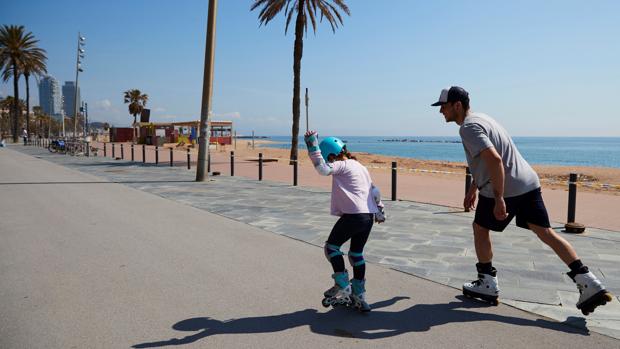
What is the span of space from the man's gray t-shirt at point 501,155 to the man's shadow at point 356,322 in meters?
0.96

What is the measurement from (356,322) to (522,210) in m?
1.54

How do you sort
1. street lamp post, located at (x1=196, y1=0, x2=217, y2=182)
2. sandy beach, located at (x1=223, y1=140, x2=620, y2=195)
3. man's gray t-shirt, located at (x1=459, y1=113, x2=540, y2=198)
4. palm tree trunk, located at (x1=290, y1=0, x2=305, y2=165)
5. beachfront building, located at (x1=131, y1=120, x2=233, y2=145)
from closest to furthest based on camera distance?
1. man's gray t-shirt, located at (x1=459, y1=113, x2=540, y2=198)
2. street lamp post, located at (x1=196, y1=0, x2=217, y2=182)
3. sandy beach, located at (x1=223, y1=140, x2=620, y2=195)
4. palm tree trunk, located at (x1=290, y1=0, x2=305, y2=165)
5. beachfront building, located at (x1=131, y1=120, x2=233, y2=145)

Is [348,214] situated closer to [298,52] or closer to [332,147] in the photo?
[332,147]

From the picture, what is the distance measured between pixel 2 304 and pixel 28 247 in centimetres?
226

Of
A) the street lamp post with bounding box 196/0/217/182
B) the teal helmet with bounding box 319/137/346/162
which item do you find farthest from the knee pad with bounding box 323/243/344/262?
the street lamp post with bounding box 196/0/217/182

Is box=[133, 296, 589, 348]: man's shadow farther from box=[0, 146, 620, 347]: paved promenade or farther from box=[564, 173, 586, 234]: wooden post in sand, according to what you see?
box=[564, 173, 586, 234]: wooden post in sand

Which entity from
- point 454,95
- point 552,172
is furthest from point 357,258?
point 552,172

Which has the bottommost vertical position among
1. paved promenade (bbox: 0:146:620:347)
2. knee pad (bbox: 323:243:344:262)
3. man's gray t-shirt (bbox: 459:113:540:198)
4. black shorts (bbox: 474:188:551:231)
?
paved promenade (bbox: 0:146:620:347)

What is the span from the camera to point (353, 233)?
3.71m

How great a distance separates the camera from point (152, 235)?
6.70 meters

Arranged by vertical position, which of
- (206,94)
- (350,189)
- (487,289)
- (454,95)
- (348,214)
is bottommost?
(487,289)

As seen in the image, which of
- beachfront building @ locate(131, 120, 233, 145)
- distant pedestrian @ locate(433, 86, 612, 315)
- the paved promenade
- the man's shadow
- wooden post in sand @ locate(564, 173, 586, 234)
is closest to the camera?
the man's shadow

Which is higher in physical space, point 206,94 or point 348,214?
point 206,94

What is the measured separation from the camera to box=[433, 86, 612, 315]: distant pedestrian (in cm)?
355
